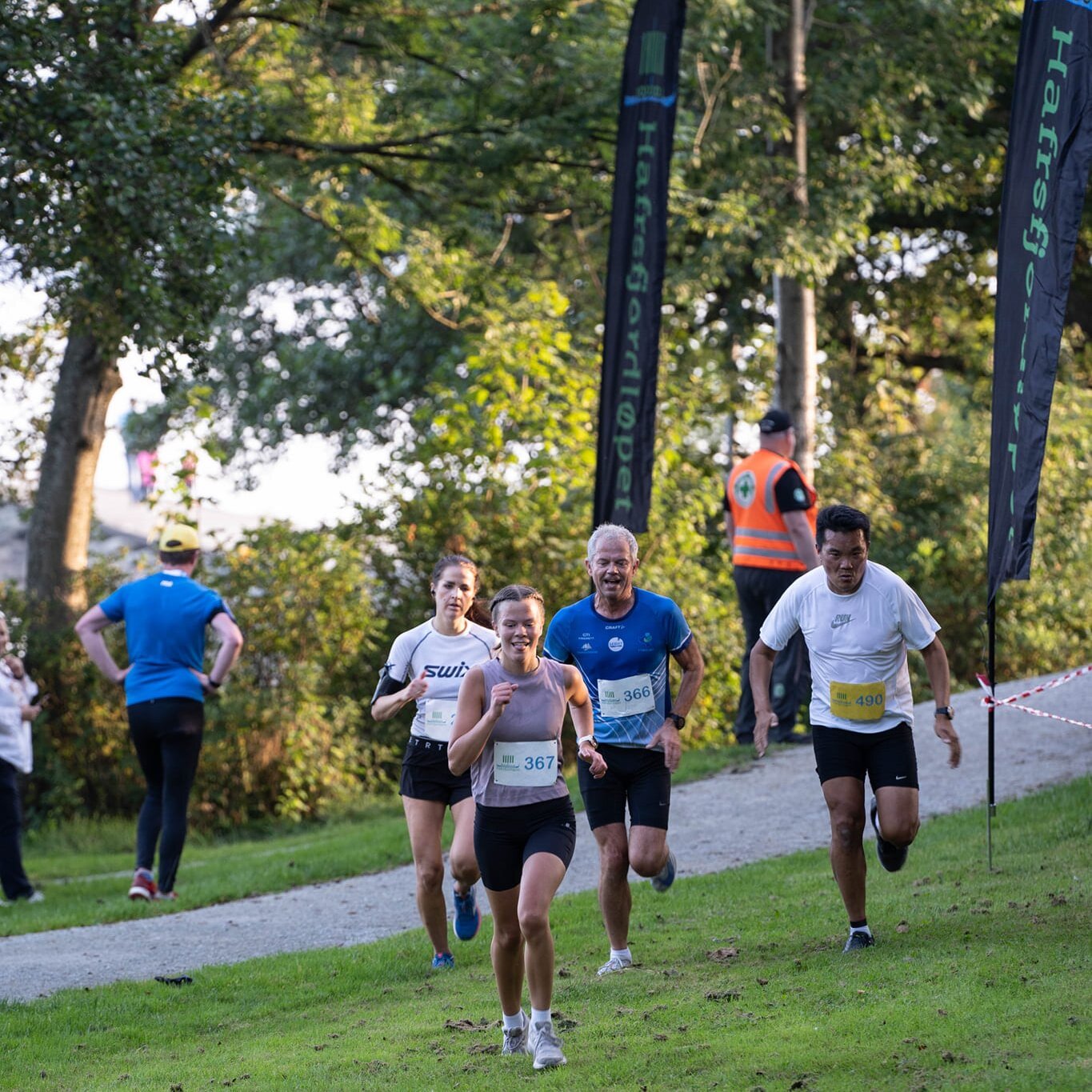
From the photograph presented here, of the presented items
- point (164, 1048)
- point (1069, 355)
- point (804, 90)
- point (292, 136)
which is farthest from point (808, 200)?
point (164, 1048)

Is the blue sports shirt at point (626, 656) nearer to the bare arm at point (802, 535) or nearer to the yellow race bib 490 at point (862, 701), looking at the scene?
the yellow race bib 490 at point (862, 701)

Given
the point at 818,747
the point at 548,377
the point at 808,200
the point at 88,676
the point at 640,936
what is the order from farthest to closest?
the point at 808,200 < the point at 548,377 < the point at 88,676 < the point at 640,936 < the point at 818,747

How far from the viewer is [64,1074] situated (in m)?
6.43

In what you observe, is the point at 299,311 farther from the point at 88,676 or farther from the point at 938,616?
the point at 88,676

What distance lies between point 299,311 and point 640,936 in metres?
23.9

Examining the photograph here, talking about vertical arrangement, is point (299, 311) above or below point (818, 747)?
above

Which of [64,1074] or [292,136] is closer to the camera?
[64,1074]

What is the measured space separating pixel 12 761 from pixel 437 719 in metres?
4.16

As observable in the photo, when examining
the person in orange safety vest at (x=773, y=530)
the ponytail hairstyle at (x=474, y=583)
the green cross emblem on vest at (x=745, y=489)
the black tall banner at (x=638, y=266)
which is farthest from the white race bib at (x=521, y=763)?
the green cross emblem on vest at (x=745, y=489)

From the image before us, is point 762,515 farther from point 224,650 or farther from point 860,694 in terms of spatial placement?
point 860,694

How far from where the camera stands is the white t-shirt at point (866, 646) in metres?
7.25

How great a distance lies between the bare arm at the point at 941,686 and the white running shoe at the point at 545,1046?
8.01 ft

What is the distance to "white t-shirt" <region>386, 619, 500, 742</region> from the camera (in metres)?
7.89

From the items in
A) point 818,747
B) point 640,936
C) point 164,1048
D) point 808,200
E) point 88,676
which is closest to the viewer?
point 164,1048
